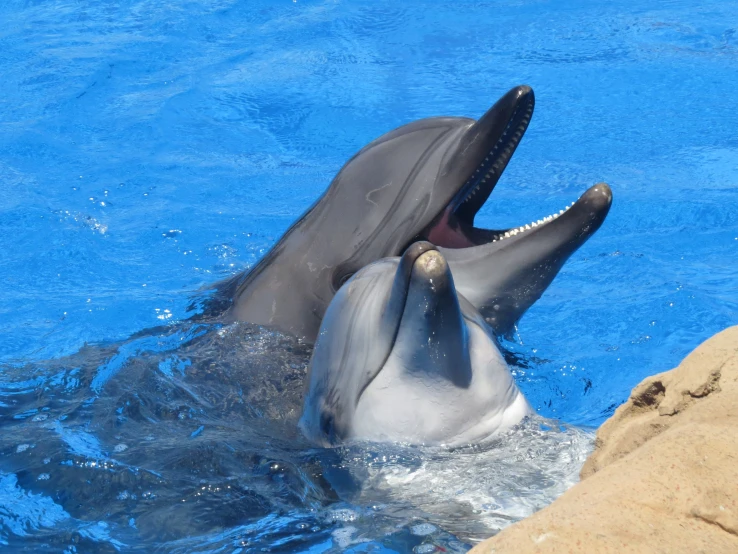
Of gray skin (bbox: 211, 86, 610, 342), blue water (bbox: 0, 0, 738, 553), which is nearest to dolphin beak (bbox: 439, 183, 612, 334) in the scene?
gray skin (bbox: 211, 86, 610, 342)

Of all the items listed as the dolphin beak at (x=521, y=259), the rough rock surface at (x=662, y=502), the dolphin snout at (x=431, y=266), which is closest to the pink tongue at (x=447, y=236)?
the dolphin beak at (x=521, y=259)

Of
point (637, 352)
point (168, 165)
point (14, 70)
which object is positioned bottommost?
point (637, 352)

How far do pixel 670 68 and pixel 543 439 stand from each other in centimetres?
819

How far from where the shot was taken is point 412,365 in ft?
11.3

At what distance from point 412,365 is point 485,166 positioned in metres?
1.54

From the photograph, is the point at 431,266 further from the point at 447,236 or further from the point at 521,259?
the point at 447,236

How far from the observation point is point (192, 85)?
36.1 ft

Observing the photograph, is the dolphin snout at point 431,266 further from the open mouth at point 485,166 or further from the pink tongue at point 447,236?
the pink tongue at point 447,236

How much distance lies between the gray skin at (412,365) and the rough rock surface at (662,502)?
108 centimetres

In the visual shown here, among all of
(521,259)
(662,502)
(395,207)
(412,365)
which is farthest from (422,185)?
(662,502)

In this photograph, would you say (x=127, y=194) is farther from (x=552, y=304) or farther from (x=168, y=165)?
(x=552, y=304)

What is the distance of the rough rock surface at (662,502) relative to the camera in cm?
196

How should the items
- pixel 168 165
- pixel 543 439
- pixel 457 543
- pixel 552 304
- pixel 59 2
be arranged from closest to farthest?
pixel 457 543 < pixel 543 439 < pixel 552 304 < pixel 168 165 < pixel 59 2

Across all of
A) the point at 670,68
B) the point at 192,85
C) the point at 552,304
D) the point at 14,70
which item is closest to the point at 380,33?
the point at 192,85
